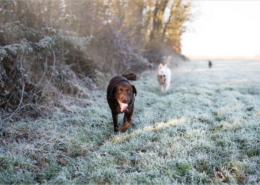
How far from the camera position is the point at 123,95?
3789 millimetres

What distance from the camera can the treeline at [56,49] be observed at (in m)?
4.45

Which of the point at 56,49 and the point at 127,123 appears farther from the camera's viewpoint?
the point at 56,49

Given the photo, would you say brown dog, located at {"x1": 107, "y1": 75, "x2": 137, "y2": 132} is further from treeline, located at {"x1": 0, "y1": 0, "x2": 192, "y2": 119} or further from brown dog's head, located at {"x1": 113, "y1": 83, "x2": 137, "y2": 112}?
treeline, located at {"x1": 0, "y1": 0, "x2": 192, "y2": 119}

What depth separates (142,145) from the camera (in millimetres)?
3404

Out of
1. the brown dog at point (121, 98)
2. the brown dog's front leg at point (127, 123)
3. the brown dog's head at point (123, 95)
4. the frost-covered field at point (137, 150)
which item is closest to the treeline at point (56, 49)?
the frost-covered field at point (137, 150)

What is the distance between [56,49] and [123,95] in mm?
2946

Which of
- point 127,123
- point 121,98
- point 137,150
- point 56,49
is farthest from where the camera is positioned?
point 56,49

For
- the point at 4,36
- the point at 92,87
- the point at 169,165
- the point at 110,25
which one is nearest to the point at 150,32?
the point at 110,25

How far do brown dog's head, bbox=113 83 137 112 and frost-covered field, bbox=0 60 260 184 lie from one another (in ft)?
1.89

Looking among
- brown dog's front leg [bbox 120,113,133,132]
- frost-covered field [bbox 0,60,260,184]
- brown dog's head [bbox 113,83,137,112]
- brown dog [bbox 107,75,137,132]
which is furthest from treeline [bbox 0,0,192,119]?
brown dog's front leg [bbox 120,113,133,132]

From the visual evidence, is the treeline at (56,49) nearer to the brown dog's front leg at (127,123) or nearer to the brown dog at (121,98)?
the brown dog at (121,98)

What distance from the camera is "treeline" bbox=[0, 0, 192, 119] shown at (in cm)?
445

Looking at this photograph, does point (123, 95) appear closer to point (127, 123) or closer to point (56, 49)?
point (127, 123)

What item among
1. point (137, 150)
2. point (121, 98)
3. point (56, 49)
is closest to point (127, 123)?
point (121, 98)
